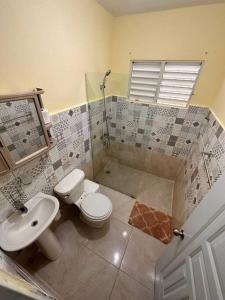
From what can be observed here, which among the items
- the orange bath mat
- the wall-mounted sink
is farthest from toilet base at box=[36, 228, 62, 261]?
the orange bath mat

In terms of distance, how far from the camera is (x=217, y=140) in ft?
4.19

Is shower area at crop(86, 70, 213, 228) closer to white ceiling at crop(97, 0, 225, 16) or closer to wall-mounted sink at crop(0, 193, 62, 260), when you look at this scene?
white ceiling at crop(97, 0, 225, 16)

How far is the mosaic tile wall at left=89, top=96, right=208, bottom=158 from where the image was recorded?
198 cm

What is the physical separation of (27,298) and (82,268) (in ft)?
4.34

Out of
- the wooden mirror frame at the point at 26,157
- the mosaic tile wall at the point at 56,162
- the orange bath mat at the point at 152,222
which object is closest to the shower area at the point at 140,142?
the orange bath mat at the point at 152,222

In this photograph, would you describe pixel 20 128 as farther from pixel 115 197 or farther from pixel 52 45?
pixel 115 197

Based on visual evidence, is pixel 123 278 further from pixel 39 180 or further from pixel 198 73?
pixel 198 73

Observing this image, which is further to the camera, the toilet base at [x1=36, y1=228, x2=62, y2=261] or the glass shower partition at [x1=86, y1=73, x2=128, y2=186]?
the glass shower partition at [x1=86, y1=73, x2=128, y2=186]

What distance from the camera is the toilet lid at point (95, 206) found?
5.14ft

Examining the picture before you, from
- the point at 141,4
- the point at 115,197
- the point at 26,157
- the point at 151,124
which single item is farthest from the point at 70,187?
the point at 141,4

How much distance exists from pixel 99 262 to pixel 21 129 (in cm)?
154

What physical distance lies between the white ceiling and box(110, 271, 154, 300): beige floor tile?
2.84m

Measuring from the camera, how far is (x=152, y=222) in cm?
187

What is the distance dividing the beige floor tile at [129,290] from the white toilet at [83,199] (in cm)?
56
